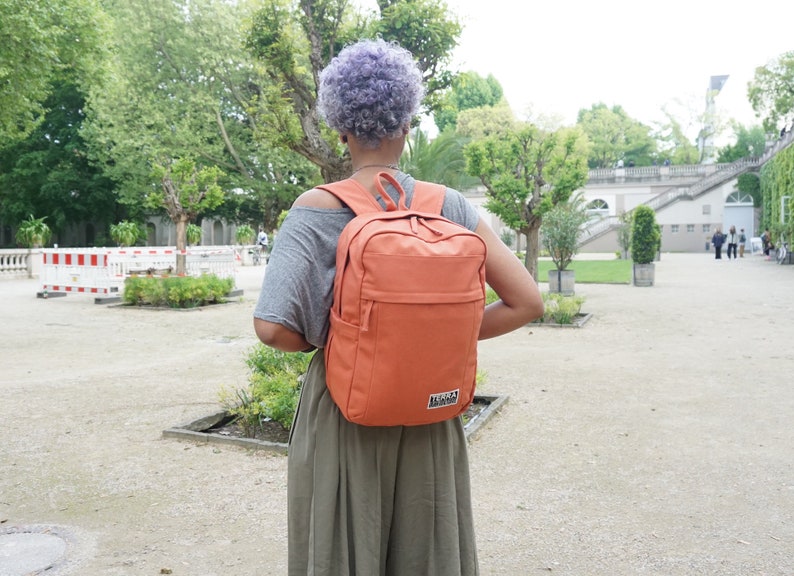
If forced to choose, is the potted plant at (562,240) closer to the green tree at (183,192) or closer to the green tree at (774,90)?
the green tree at (183,192)

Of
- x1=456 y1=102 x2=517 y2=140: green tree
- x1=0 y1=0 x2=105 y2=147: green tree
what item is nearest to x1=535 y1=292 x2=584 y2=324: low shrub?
x1=0 y1=0 x2=105 y2=147: green tree

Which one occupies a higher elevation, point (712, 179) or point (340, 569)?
point (712, 179)

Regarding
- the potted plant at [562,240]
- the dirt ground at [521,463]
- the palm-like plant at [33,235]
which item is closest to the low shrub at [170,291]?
the dirt ground at [521,463]

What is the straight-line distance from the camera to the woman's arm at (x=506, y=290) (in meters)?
1.84

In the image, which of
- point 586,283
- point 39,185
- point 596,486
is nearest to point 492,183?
point 586,283

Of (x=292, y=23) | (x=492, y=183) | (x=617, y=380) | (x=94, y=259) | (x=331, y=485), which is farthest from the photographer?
(x=94, y=259)

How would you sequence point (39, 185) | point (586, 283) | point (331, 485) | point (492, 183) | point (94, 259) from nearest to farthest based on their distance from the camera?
point (331, 485) → point (492, 183) → point (94, 259) → point (586, 283) → point (39, 185)

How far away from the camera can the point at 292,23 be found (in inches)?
403

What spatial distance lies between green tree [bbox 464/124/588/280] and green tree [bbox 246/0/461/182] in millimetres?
4041

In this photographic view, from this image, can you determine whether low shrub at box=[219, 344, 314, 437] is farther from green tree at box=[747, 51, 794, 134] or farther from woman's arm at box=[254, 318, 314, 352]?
green tree at box=[747, 51, 794, 134]

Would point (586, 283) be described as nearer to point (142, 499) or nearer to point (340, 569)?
point (142, 499)

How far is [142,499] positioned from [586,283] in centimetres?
1764

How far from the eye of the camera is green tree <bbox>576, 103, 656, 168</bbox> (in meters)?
67.8

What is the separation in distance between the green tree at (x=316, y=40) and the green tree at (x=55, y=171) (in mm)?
28283
